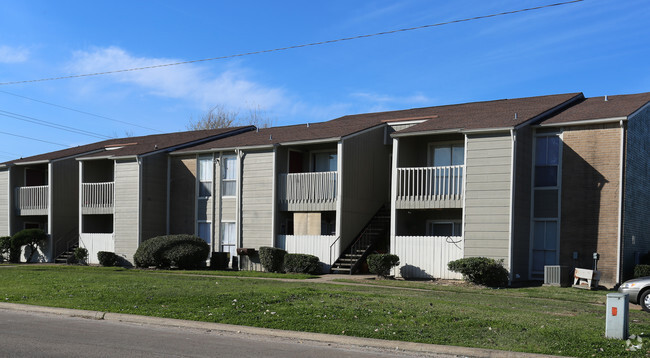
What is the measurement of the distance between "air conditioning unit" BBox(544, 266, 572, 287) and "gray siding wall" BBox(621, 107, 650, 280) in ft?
6.38

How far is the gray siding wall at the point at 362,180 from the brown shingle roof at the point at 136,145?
10045 mm

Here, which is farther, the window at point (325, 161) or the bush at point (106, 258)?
the bush at point (106, 258)

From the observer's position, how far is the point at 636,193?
22312 millimetres

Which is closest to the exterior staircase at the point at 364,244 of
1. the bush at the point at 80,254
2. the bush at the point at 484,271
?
the bush at the point at 484,271

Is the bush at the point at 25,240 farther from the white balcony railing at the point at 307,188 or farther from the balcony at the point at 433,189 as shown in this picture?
the balcony at the point at 433,189

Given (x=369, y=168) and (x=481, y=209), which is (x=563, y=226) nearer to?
(x=481, y=209)

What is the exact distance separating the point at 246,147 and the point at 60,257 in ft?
41.7

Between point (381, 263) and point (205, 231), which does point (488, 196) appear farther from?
point (205, 231)

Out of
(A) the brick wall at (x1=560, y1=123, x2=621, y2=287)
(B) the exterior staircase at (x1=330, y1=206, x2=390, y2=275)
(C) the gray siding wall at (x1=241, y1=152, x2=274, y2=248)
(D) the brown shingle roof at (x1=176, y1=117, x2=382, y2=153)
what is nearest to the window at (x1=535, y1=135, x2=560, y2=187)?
(A) the brick wall at (x1=560, y1=123, x2=621, y2=287)

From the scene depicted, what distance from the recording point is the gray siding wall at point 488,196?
2139cm

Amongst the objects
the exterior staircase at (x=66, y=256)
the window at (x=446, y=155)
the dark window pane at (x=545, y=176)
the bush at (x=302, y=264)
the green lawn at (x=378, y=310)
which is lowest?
the exterior staircase at (x=66, y=256)

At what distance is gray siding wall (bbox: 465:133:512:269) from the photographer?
2139 centimetres

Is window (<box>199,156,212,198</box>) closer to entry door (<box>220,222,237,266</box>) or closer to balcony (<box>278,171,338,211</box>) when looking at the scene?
entry door (<box>220,222,237,266</box>)

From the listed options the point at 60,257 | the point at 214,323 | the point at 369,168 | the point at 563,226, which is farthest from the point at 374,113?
the point at 214,323
